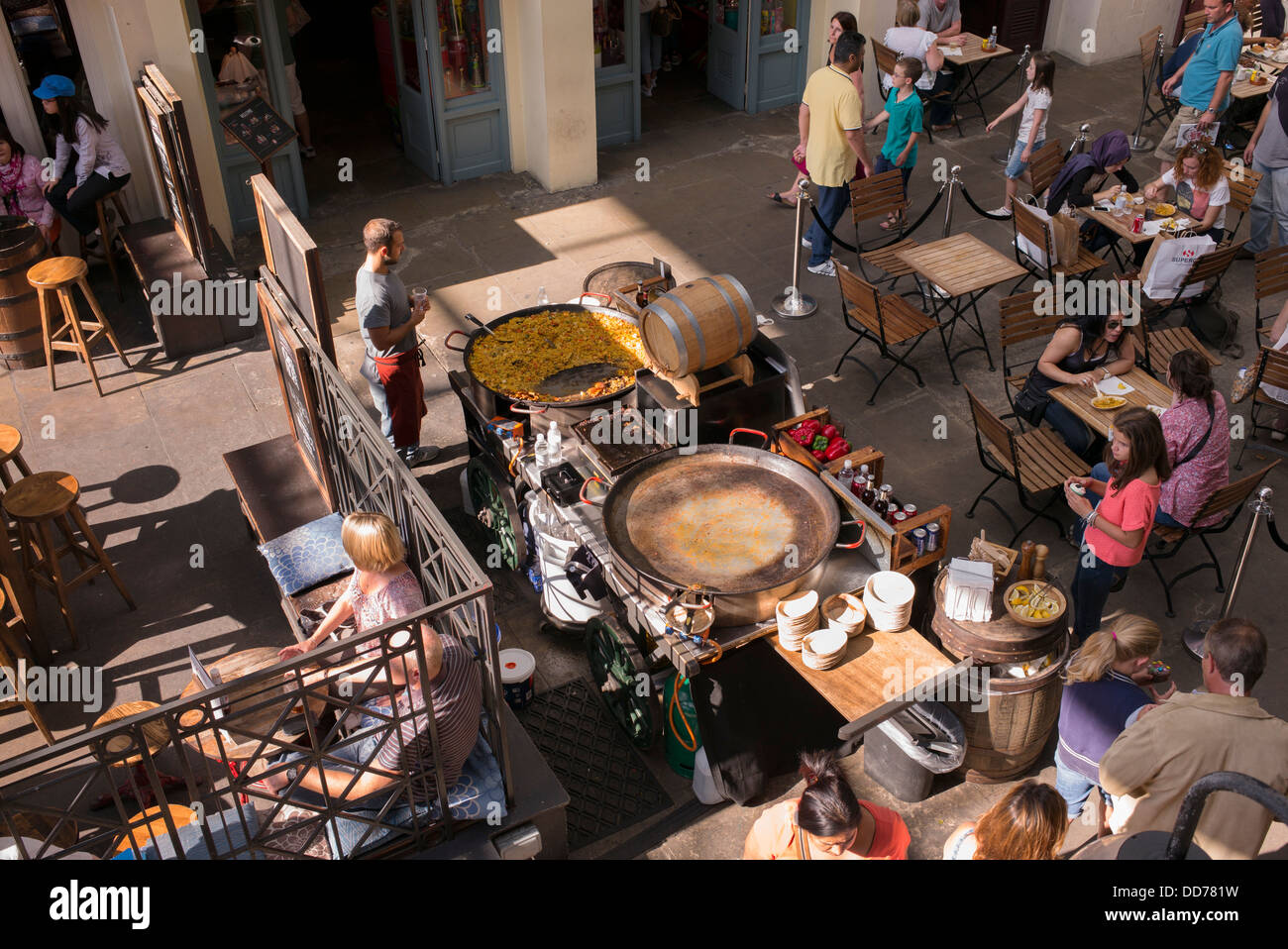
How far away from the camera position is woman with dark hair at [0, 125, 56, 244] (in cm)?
945

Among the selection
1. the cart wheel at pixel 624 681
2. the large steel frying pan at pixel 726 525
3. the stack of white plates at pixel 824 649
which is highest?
the large steel frying pan at pixel 726 525

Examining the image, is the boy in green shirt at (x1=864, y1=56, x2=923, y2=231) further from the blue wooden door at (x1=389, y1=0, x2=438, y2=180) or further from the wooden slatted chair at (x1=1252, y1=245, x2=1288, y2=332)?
the blue wooden door at (x1=389, y1=0, x2=438, y2=180)

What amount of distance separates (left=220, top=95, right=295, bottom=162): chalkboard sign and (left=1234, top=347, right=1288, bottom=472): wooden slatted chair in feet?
24.9

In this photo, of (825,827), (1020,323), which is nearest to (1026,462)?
(1020,323)

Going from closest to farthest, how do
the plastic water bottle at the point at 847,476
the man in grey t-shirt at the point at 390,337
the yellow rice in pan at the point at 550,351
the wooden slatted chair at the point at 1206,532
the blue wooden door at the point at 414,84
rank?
the plastic water bottle at the point at 847,476, the wooden slatted chair at the point at 1206,532, the man in grey t-shirt at the point at 390,337, the yellow rice in pan at the point at 550,351, the blue wooden door at the point at 414,84

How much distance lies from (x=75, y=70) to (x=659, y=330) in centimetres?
736

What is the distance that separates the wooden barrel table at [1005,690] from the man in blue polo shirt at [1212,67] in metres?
6.99

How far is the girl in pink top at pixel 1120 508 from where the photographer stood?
18.9 ft

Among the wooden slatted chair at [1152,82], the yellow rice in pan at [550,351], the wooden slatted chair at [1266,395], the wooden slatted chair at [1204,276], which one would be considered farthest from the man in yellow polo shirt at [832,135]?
the wooden slatted chair at [1152,82]

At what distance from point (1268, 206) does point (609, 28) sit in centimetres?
683

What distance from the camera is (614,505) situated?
592 centimetres

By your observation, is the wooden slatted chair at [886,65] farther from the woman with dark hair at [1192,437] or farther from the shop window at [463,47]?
the woman with dark hair at [1192,437]

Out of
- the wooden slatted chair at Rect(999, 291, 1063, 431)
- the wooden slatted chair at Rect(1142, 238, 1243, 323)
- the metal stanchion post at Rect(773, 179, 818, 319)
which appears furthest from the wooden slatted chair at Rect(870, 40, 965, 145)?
the wooden slatted chair at Rect(999, 291, 1063, 431)

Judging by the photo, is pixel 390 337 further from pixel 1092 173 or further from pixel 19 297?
pixel 1092 173
